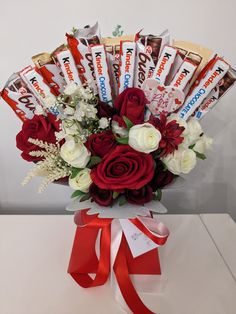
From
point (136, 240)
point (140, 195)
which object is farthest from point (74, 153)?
point (136, 240)

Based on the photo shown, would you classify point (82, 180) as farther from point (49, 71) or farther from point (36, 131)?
point (49, 71)

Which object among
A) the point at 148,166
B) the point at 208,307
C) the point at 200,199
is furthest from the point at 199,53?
the point at 200,199

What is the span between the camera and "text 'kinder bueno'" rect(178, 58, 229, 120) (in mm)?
649

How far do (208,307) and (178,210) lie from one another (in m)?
0.54

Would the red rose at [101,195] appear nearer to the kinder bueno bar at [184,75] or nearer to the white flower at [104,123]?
the white flower at [104,123]

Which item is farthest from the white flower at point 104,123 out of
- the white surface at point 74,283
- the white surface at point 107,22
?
the white surface at point 107,22

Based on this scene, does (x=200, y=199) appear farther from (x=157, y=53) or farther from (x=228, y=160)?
(x=157, y=53)

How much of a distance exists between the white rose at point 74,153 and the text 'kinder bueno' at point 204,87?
23 cm

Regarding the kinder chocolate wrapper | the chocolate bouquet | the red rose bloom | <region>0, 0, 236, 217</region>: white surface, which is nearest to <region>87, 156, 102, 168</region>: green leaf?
the chocolate bouquet

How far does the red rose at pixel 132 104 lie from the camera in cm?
62

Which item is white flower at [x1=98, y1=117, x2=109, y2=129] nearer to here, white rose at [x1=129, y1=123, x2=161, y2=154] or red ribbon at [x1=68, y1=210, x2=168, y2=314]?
white rose at [x1=129, y1=123, x2=161, y2=154]

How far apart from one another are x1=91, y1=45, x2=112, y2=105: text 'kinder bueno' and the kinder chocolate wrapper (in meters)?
0.20

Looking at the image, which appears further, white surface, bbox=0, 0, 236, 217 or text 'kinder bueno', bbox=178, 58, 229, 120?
white surface, bbox=0, 0, 236, 217

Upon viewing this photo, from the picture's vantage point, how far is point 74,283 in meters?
0.77
